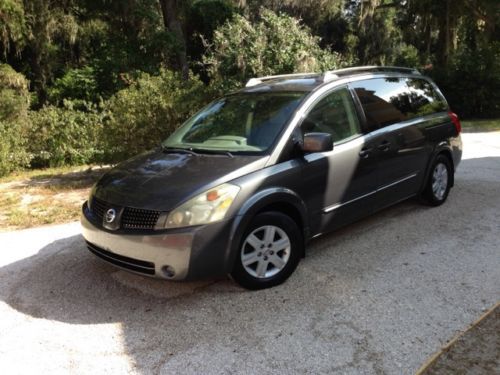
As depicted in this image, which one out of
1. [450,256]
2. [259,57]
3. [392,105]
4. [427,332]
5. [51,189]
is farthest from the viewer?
[259,57]

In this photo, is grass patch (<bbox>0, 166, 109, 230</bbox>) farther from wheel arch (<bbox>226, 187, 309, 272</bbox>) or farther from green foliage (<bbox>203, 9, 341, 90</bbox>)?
wheel arch (<bbox>226, 187, 309, 272</bbox>)

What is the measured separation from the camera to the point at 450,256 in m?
4.25

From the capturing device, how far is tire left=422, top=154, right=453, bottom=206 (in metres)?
5.54

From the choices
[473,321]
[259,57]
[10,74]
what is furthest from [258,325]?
[10,74]

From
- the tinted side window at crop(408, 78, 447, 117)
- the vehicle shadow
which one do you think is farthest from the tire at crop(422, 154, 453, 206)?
the tinted side window at crop(408, 78, 447, 117)

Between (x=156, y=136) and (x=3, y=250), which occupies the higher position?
(x=156, y=136)

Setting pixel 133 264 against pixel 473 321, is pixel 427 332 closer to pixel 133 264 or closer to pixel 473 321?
pixel 473 321

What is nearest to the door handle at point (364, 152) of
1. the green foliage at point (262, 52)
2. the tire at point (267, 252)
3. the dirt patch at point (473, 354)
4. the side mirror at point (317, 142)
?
the side mirror at point (317, 142)

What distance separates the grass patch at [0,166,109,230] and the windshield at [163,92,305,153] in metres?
2.56

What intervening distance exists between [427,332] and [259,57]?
6.98m

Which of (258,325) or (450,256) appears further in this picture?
(450,256)

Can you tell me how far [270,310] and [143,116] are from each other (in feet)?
17.7

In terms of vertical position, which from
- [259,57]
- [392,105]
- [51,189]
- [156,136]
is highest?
[259,57]

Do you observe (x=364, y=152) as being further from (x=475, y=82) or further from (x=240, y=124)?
(x=475, y=82)
